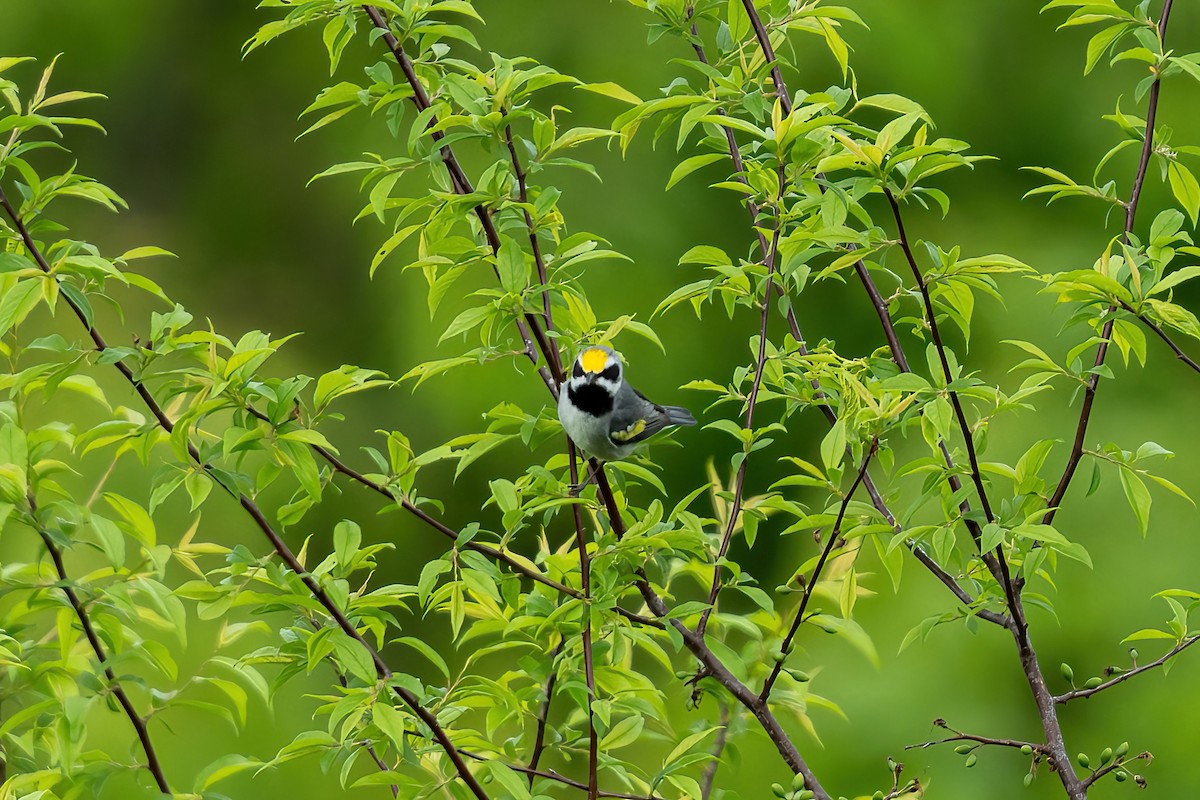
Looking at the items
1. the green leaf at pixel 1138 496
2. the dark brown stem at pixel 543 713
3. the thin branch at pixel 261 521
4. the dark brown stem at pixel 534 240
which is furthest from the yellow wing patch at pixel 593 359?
the green leaf at pixel 1138 496

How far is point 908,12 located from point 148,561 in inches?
78.5

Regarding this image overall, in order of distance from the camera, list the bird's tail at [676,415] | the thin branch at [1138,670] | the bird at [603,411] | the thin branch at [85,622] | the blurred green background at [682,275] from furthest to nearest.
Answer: the blurred green background at [682,275]
the bird's tail at [676,415]
the bird at [603,411]
the thin branch at [1138,670]
the thin branch at [85,622]

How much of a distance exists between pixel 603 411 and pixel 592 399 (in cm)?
5

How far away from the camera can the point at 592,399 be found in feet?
4.00

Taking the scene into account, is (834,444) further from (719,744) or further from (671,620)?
(719,744)

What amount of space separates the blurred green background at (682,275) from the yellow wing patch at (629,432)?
2.84 ft

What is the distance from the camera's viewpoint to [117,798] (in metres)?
2.33

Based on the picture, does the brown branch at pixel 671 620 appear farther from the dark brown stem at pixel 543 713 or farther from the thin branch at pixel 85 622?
the thin branch at pixel 85 622

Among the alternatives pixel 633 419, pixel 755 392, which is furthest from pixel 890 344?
pixel 633 419

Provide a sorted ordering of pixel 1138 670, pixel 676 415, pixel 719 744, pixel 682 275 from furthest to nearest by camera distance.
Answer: pixel 682 275, pixel 676 415, pixel 719 744, pixel 1138 670

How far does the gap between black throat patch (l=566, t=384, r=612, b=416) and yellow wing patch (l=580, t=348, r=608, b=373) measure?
2 cm

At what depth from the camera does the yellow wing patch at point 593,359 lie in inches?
50.4

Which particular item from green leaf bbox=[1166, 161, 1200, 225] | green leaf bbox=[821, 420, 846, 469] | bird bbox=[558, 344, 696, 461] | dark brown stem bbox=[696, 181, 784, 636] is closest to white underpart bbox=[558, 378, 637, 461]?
bird bbox=[558, 344, 696, 461]

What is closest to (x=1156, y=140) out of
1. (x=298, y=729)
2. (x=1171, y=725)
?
(x=1171, y=725)
